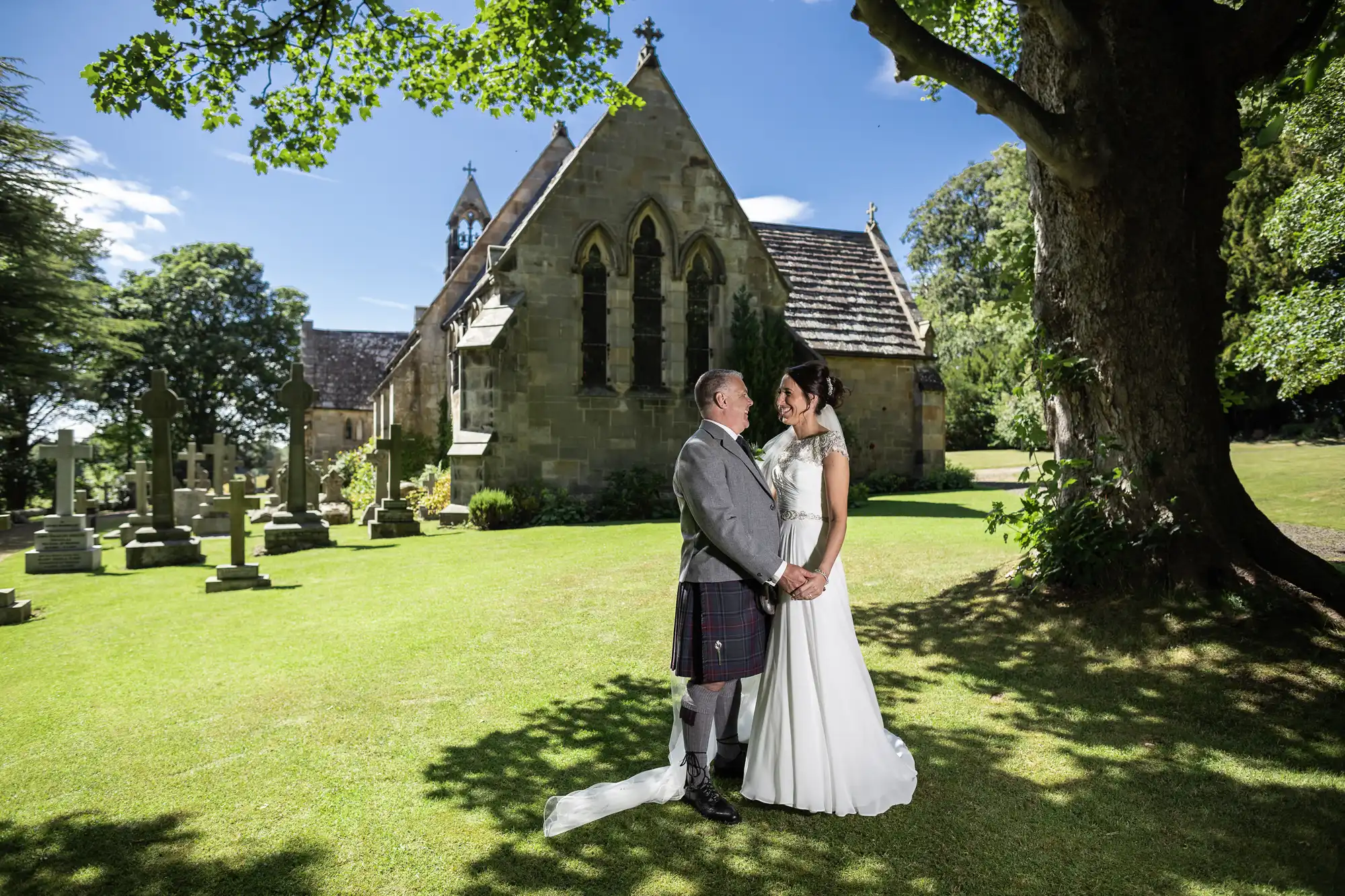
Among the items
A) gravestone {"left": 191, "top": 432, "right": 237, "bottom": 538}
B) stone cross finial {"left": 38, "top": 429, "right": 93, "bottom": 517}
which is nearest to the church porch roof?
gravestone {"left": 191, "top": 432, "right": 237, "bottom": 538}

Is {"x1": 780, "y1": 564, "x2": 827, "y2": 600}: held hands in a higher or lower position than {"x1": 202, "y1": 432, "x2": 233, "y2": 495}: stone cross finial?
lower

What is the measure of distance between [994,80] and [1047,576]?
164 inches

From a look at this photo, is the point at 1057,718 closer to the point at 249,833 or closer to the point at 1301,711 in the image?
the point at 1301,711

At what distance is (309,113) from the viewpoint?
30.4 ft

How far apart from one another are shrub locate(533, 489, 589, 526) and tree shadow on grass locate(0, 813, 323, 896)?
12.2m

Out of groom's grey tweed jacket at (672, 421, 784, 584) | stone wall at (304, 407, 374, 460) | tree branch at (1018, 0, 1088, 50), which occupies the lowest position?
groom's grey tweed jacket at (672, 421, 784, 584)

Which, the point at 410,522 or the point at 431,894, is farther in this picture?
the point at 410,522

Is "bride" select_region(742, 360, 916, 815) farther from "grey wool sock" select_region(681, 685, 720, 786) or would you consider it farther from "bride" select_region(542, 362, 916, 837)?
"grey wool sock" select_region(681, 685, 720, 786)

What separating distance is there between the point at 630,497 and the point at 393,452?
17.0 ft

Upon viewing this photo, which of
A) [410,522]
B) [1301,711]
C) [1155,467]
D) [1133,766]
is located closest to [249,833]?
[1133,766]

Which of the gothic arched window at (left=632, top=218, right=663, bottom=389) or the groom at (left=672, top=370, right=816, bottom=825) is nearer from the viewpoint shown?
the groom at (left=672, top=370, right=816, bottom=825)

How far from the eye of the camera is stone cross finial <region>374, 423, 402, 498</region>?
16188 millimetres

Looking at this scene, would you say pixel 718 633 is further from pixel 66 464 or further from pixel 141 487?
pixel 141 487

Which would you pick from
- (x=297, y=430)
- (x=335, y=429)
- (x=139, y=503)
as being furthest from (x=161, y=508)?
(x=335, y=429)
